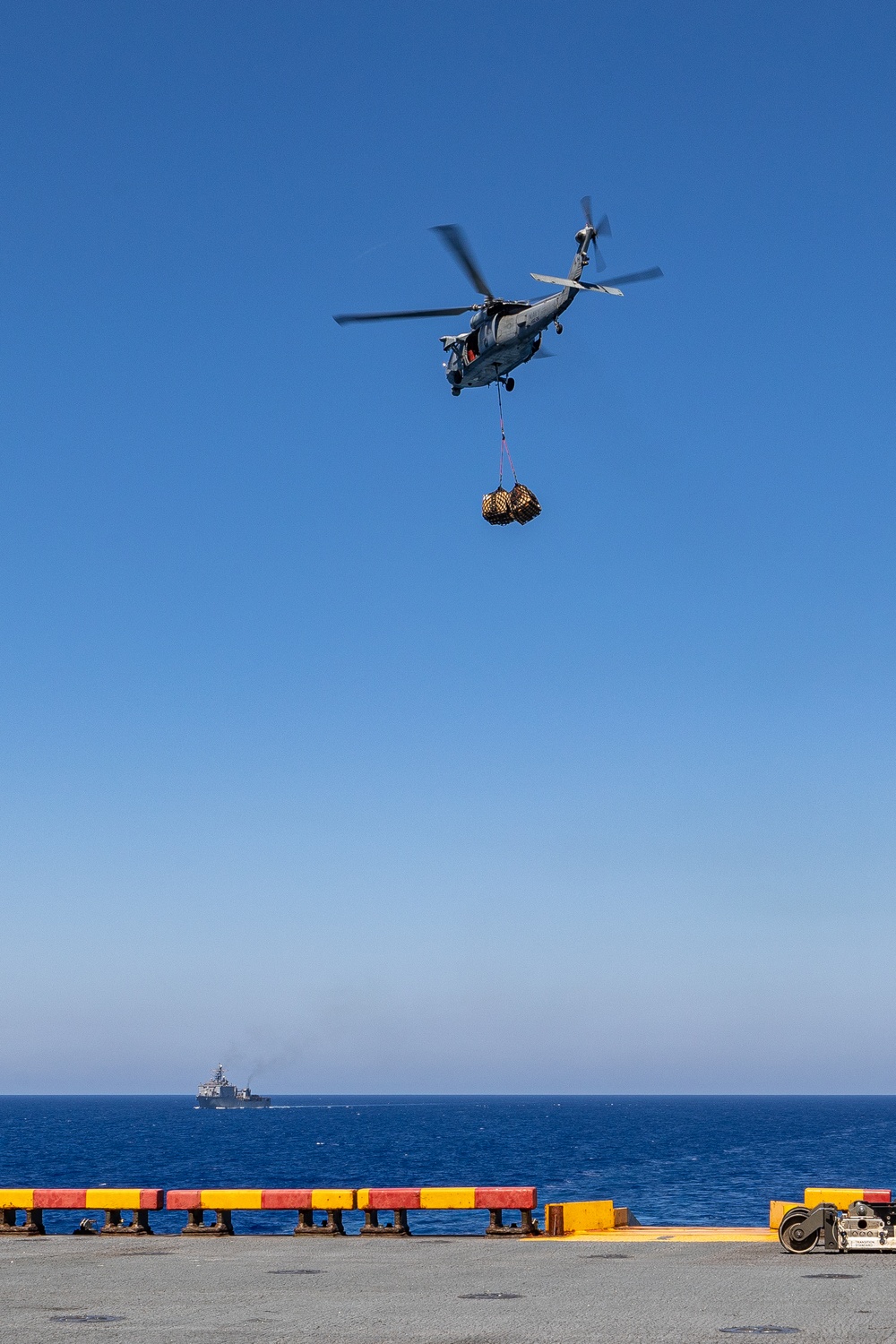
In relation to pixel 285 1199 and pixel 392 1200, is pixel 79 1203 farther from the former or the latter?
pixel 392 1200

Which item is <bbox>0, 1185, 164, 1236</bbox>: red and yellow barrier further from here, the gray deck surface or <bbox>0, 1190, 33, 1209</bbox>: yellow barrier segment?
the gray deck surface

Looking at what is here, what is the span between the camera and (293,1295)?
21.3 metres

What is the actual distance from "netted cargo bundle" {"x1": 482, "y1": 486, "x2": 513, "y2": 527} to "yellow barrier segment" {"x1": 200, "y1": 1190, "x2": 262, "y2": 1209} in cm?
1634

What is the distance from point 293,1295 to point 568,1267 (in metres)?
5.79

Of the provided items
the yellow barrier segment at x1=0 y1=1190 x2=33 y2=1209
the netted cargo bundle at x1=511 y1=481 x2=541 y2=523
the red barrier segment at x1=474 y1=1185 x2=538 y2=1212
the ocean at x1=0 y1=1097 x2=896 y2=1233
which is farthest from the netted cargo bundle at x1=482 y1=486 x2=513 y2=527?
the ocean at x1=0 y1=1097 x2=896 y2=1233

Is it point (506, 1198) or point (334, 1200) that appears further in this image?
point (334, 1200)

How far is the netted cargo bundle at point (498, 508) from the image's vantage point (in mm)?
33531

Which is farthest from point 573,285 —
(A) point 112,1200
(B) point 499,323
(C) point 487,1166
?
(C) point 487,1166

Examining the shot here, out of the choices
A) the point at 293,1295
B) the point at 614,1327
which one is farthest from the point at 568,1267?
the point at 614,1327

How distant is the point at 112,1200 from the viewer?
31062 mm

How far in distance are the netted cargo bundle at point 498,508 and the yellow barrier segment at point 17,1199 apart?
62.5 feet

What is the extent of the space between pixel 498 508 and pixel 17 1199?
19.7m

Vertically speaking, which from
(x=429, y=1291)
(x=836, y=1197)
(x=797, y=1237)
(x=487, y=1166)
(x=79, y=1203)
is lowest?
(x=487, y=1166)

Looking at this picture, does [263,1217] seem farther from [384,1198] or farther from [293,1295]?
[293,1295]
